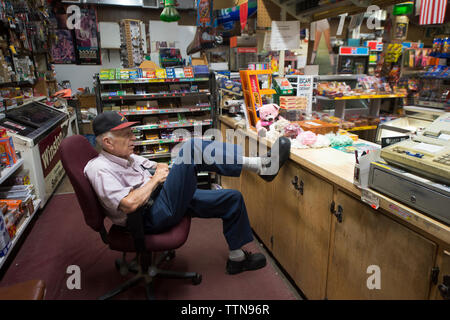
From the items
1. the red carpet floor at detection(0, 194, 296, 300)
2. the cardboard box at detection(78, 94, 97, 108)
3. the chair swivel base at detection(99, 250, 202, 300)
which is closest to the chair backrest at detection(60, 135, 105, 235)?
the chair swivel base at detection(99, 250, 202, 300)

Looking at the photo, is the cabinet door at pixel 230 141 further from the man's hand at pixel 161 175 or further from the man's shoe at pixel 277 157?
the man's hand at pixel 161 175

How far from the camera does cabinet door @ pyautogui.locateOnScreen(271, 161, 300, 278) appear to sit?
216 centimetres

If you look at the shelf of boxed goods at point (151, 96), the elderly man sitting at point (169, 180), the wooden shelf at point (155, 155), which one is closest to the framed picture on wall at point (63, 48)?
the shelf of boxed goods at point (151, 96)

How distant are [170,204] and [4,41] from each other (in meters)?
3.92

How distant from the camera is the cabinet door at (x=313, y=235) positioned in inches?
71.4

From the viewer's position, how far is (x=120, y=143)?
195 centimetres

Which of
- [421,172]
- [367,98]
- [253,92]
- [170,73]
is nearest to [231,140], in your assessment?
[253,92]

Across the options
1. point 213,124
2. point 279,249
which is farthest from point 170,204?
point 213,124

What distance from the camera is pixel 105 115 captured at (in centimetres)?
192

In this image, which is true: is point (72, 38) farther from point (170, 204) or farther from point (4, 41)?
point (170, 204)

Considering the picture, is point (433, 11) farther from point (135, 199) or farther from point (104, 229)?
point (104, 229)

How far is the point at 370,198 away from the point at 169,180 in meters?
1.23

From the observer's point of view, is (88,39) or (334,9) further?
(88,39)

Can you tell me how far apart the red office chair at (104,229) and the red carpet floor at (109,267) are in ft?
0.62
